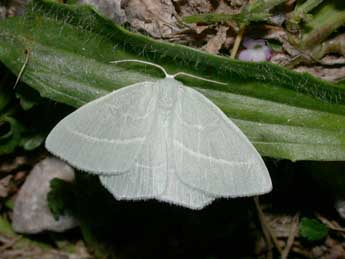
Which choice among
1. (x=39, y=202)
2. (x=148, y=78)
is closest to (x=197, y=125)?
(x=148, y=78)

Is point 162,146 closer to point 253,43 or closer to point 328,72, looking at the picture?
point 253,43

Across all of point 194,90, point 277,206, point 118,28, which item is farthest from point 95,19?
point 277,206

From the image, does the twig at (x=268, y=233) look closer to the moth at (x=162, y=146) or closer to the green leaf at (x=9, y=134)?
the moth at (x=162, y=146)

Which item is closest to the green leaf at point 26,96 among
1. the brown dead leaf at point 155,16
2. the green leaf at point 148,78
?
the green leaf at point 148,78

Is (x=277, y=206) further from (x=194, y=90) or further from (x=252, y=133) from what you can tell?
(x=194, y=90)

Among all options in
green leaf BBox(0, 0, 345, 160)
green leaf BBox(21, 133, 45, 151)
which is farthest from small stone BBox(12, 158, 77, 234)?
green leaf BBox(0, 0, 345, 160)

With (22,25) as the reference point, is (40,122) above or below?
below
